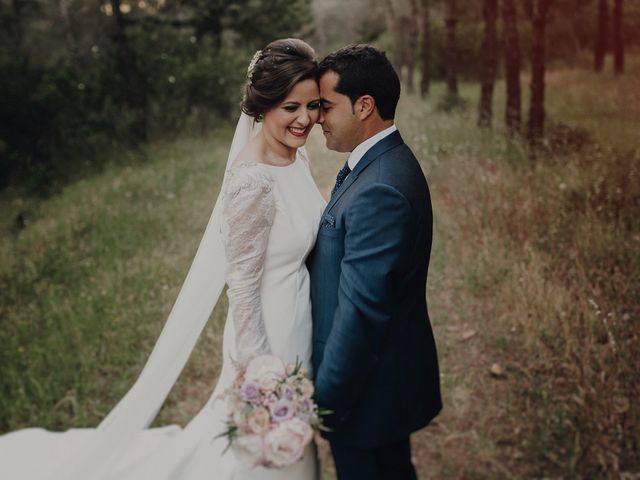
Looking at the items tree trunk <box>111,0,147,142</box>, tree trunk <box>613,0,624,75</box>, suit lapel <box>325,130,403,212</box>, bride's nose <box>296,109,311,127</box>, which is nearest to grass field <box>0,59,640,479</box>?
tree trunk <box>613,0,624,75</box>

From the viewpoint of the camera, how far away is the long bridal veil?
9.55ft

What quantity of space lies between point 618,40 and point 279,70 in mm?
8772

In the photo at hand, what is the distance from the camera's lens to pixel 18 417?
4.35 meters

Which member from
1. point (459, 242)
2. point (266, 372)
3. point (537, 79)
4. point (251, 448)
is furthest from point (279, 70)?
point (537, 79)

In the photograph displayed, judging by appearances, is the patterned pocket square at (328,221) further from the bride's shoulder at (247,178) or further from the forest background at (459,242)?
the forest background at (459,242)

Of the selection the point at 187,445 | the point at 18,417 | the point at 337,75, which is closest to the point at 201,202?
the point at 18,417

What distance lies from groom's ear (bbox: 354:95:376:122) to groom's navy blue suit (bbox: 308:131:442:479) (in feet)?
0.42

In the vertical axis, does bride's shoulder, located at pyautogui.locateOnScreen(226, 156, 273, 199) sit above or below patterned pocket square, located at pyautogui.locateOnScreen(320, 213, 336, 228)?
above

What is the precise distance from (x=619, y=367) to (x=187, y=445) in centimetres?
278

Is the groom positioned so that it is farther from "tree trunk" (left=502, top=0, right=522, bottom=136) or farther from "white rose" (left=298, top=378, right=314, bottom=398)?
"tree trunk" (left=502, top=0, right=522, bottom=136)

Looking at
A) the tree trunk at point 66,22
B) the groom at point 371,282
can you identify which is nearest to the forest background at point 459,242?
the groom at point 371,282

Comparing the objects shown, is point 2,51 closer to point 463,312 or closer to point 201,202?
point 201,202

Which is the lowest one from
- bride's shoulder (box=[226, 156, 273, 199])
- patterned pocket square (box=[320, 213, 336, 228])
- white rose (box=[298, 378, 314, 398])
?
white rose (box=[298, 378, 314, 398])

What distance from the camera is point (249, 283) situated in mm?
2496
